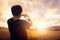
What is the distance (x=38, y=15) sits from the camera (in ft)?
7.08

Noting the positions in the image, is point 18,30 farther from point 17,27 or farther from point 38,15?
point 38,15

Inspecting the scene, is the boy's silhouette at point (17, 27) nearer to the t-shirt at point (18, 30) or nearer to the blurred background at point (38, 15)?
the t-shirt at point (18, 30)

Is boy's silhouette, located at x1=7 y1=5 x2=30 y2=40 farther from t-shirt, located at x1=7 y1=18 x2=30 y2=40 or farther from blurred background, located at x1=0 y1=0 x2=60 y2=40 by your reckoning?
blurred background, located at x1=0 y1=0 x2=60 y2=40

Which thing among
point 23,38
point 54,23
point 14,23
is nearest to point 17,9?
point 14,23

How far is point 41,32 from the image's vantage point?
1994 millimetres

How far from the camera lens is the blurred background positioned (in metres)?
2.03

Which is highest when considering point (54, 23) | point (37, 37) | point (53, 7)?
point (53, 7)

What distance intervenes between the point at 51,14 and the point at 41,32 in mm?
285

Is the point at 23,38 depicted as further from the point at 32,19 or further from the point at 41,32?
the point at 32,19

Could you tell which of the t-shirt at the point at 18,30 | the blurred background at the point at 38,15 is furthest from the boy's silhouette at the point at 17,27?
the blurred background at the point at 38,15

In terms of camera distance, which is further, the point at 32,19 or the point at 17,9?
the point at 32,19

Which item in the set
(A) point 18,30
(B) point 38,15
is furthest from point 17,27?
(B) point 38,15

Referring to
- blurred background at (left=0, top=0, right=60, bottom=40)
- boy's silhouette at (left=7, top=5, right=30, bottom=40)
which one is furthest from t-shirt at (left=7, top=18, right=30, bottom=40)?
blurred background at (left=0, top=0, right=60, bottom=40)

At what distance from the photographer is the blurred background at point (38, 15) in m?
2.03
